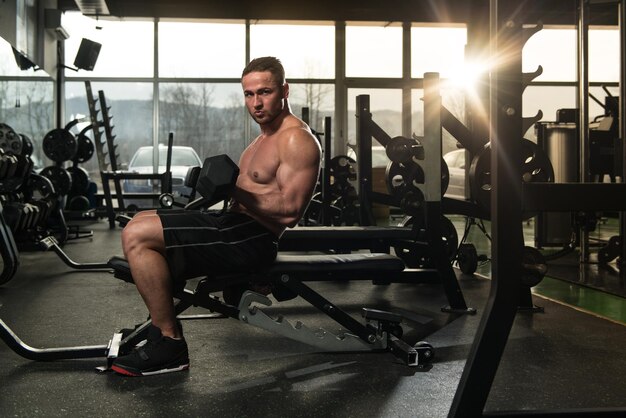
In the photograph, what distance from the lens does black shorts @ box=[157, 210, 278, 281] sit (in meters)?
2.21

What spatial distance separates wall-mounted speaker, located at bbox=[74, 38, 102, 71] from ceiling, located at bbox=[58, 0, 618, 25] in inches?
39.4

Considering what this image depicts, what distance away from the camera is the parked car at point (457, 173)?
34.4ft

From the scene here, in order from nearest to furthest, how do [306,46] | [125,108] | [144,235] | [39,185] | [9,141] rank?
[144,235], [9,141], [39,185], [125,108], [306,46]

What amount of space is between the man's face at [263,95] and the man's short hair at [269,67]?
0.5 inches

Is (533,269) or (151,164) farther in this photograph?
(151,164)

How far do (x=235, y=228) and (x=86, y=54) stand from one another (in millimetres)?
8281

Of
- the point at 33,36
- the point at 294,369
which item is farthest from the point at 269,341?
the point at 33,36

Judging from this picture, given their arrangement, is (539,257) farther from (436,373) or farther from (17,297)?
(17,297)

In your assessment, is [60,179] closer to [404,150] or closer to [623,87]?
[404,150]

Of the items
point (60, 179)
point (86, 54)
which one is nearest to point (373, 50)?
point (86, 54)

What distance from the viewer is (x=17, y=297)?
3.76 metres

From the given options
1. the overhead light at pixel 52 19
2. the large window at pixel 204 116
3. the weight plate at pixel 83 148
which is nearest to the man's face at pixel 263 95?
the weight plate at pixel 83 148

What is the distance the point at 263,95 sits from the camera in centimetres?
229

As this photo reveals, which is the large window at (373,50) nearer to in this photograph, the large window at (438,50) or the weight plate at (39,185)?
the large window at (438,50)
